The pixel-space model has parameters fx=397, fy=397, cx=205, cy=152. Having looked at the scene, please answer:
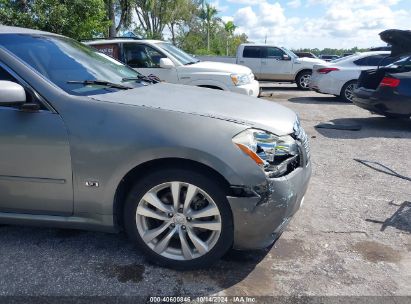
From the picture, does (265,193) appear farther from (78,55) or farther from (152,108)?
(78,55)

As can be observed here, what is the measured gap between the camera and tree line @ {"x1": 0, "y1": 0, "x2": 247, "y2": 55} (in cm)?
1191

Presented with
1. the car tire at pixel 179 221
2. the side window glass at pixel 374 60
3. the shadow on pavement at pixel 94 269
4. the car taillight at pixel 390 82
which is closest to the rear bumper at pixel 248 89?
the car taillight at pixel 390 82

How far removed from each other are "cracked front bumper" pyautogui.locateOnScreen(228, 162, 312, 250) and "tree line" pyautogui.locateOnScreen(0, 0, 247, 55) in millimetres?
11262

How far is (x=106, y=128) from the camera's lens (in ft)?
8.90

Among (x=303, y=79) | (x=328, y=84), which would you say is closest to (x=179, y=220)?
(x=328, y=84)

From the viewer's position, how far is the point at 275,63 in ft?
50.6

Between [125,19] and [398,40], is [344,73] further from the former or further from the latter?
[125,19]

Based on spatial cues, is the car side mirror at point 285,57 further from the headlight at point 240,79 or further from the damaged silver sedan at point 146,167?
the damaged silver sedan at point 146,167

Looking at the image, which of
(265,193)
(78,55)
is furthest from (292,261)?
(78,55)

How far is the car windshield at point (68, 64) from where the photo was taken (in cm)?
300

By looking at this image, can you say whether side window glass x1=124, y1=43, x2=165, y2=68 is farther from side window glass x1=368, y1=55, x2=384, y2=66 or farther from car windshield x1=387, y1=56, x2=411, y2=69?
side window glass x1=368, y1=55, x2=384, y2=66

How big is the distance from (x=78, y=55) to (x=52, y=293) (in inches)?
81.0

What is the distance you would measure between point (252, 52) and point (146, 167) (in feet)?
45.3

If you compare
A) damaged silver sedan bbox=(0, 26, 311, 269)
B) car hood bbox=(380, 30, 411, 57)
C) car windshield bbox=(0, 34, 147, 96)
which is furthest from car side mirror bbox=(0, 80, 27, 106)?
car hood bbox=(380, 30, 411, 57)
